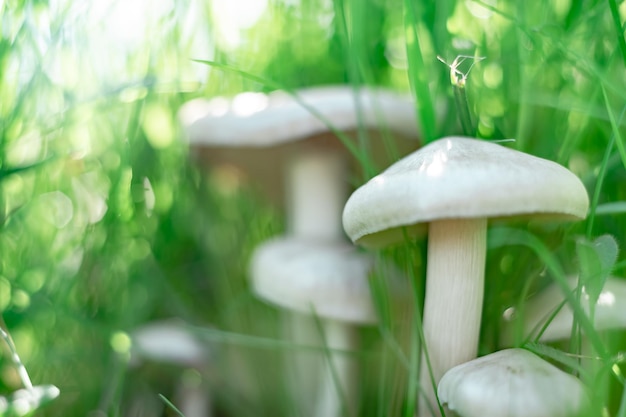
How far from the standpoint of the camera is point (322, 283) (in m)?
0.98

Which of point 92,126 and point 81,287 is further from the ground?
point 92,126

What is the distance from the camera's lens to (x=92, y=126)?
3.85ft

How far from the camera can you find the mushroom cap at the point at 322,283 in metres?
0.98

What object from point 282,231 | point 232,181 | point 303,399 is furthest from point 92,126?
point 303,399

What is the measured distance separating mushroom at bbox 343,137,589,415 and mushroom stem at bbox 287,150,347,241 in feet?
1.44

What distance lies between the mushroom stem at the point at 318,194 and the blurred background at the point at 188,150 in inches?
6.9

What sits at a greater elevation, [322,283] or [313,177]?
[313,177]

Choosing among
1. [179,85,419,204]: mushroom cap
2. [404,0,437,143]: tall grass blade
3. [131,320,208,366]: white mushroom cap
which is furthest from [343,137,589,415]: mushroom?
[131,320,208,366]: white mushroom cap

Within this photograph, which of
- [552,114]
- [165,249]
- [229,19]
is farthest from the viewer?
[229,19]

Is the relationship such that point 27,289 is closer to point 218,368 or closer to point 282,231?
point 218,368

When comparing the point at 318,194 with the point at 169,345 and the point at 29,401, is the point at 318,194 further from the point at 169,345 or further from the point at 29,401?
the point at 29,401

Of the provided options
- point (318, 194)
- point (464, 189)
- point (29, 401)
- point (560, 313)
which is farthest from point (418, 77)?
point (29, 401)

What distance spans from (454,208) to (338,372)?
59cm

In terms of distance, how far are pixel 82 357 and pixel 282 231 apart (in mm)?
580
